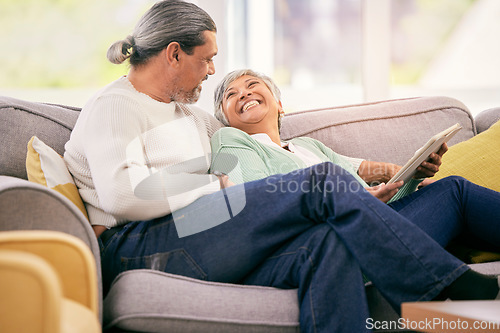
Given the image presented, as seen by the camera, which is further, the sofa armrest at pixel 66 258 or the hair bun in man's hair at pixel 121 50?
the hair bun in man's hair at pixel 121 50

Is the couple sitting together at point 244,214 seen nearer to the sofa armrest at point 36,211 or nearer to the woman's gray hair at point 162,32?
the woman's gray hair at point 162,32

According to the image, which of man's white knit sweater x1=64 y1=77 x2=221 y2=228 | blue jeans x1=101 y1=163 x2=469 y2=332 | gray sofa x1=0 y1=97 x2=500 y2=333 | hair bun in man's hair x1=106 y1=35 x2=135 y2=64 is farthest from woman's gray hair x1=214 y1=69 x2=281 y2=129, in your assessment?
blue jeans x1=101 y1=163 x2=469 y2=332

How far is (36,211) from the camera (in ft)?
3.41

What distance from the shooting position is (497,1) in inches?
144

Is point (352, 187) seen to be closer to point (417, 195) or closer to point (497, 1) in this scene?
point (417, 195)

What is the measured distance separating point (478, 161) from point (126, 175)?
1.36 meters

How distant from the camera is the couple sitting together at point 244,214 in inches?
47.5

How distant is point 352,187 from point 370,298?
31 cm

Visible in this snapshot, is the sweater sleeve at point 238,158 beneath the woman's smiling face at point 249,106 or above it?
beneath

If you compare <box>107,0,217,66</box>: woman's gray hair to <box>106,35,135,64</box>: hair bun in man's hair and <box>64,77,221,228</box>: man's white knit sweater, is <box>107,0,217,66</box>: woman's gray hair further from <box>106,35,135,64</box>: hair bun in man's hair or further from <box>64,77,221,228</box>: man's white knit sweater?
<box>64,77,221,228</box>: man's white knit sweater

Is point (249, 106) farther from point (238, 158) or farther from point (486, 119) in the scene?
point (486, 119)

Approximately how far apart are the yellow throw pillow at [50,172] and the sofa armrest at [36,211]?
312 millimetres

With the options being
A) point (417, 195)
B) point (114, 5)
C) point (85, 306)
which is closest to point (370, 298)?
point (417, 195)

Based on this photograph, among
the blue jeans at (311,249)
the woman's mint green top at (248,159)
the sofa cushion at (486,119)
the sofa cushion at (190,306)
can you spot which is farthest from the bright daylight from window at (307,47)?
the sofa cushion at (190,306)
